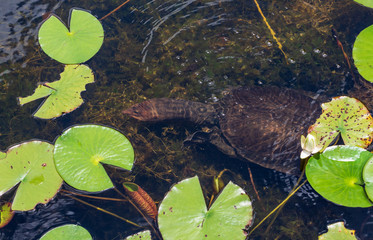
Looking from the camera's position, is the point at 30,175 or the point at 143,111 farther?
the point at 143,111

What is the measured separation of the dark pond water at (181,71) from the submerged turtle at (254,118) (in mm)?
141

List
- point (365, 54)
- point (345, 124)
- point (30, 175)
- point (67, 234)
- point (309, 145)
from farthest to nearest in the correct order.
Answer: point (365, 54) < point (345, 124) < point (30, 175) < point (67, 234) < point (309, 145)

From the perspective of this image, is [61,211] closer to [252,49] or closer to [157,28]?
[157,28]

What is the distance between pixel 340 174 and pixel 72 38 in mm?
2933

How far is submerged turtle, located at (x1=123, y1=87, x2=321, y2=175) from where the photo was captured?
2.88 m

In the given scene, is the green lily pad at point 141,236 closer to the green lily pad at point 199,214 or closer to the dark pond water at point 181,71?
the green lily pad at point 199,214

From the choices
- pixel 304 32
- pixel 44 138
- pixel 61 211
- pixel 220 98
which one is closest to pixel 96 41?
pixel 44 138

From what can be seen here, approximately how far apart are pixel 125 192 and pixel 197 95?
1.39 m

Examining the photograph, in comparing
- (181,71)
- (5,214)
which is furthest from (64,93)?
(181,71)

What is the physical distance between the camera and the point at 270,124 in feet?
9.63

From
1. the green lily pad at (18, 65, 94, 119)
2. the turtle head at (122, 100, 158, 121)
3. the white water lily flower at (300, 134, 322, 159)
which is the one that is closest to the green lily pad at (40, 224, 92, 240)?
the green lily pad at (18, 65, 94, 119)

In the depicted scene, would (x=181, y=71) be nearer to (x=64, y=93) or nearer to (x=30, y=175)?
(x=64, y=93)

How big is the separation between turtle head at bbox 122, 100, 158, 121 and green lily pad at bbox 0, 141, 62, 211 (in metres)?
0.88

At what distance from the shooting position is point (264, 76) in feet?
11.3
